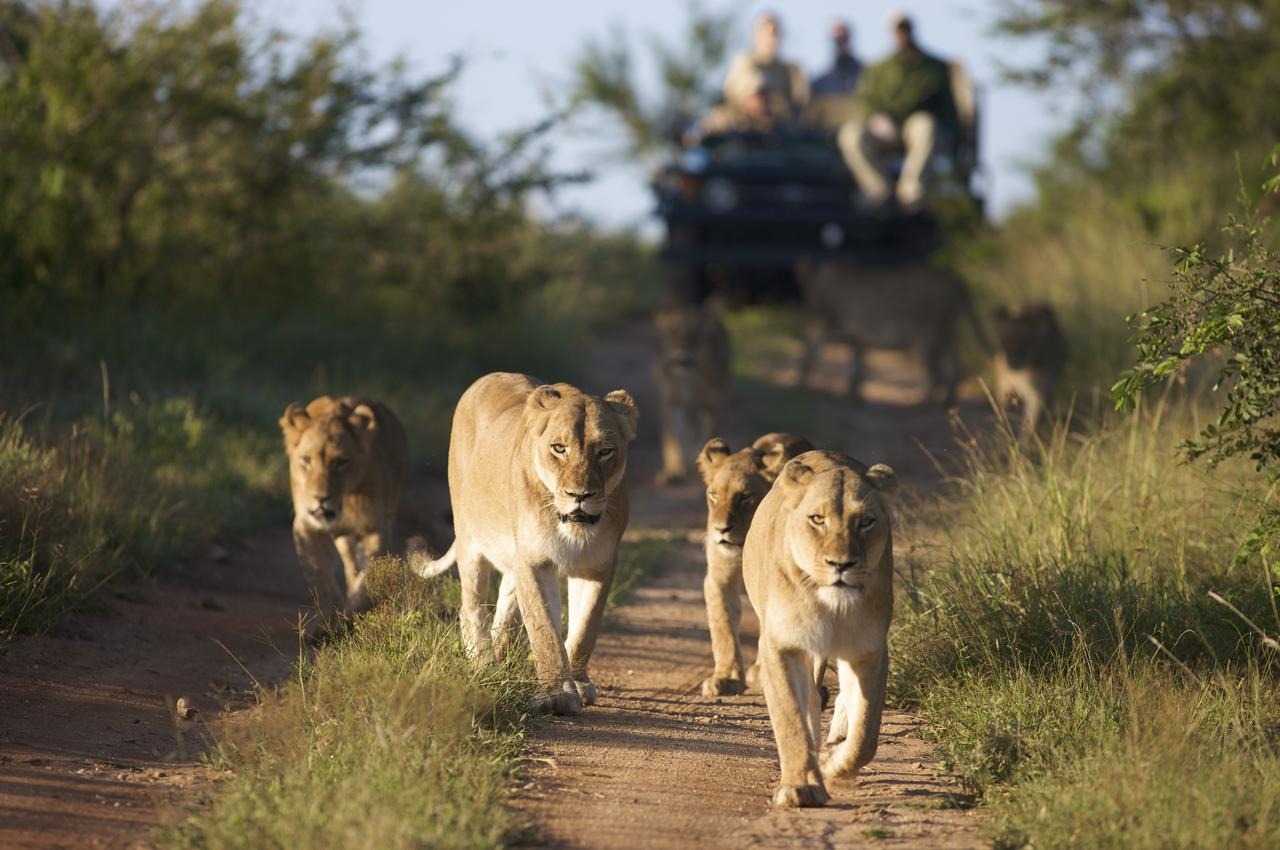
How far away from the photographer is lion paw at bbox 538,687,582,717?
228 inches

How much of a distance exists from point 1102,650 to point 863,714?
4.47 ft

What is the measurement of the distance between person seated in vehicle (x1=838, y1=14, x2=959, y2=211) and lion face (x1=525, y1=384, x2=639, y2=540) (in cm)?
1006

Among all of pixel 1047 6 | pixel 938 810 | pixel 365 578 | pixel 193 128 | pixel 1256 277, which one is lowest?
pixel 938 810

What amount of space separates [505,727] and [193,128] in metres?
8.23

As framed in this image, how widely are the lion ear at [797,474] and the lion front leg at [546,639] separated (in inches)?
42.4

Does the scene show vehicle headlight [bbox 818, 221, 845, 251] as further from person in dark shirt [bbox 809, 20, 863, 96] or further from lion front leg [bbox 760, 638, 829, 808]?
lion front leg [bbox 760, 638, 829, 808]

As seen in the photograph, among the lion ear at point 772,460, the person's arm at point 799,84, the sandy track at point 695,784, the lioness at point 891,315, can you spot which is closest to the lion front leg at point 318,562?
the sandy track at point 695,784

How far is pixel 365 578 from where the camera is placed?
6.69 metres

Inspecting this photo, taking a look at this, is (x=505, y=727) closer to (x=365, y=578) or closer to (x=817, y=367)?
(x=365, y=578)

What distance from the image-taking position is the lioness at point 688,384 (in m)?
11.2

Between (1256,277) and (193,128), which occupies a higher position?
(193,128)

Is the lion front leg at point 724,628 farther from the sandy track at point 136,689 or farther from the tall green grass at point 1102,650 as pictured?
the sandy track at point 136,689

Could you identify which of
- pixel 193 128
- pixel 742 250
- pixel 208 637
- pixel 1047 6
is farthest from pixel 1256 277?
pixel 1047 6

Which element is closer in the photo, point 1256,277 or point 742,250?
point 1256,277
